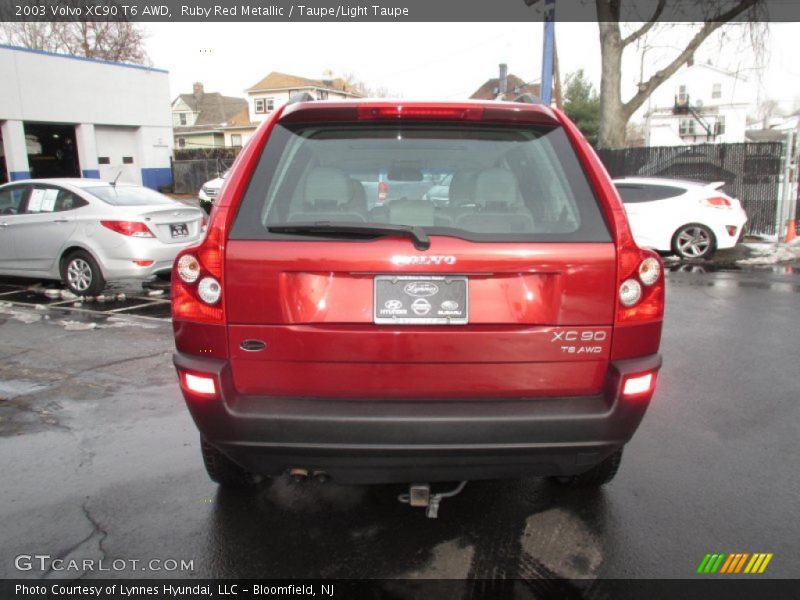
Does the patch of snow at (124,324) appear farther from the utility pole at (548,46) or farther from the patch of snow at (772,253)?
the utility pole at (548,46)

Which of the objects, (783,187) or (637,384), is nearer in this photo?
(637,384)

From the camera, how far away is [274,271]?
2.38 meters

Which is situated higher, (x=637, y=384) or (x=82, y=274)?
(x=637, y=384)

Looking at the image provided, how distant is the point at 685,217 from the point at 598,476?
962cm

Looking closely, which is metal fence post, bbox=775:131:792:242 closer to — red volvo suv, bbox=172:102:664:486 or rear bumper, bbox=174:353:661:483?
red volvo suv, bbox=172:102:664:486

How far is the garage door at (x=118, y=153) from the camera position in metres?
26.0

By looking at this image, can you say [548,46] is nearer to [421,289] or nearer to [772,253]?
[772,253]

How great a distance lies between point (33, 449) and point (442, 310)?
Result: 2948mm

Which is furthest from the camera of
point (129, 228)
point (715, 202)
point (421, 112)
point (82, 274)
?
point (715, 202)

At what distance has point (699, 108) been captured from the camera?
5328cm

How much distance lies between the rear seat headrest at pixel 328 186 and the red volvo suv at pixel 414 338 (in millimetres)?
182

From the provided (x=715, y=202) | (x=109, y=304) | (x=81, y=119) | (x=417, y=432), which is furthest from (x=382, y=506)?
(x=81, y=119)

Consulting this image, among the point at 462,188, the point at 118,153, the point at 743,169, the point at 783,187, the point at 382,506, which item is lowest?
the point at 382,506

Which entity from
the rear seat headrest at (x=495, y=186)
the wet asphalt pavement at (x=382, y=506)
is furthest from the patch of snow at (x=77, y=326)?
the rear seat headrest at (x=495, y=186)
